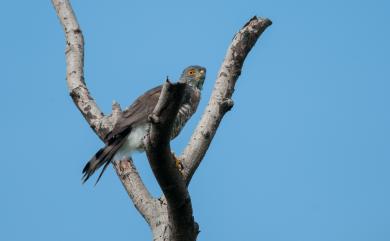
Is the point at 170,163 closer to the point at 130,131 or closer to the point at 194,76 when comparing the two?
the point at 130,131

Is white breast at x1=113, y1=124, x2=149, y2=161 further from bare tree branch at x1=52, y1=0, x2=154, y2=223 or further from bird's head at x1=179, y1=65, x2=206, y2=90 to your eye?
bird's head at x1=179, y1=65, x2=206, y2=90

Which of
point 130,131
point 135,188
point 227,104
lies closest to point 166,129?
point 227,104

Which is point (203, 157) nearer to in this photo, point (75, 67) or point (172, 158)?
point (172, 158)

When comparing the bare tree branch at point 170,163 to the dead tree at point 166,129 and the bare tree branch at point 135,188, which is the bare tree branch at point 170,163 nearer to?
the dead tree at point 166,129

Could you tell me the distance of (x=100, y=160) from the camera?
622 centimetres

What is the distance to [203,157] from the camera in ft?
19.1

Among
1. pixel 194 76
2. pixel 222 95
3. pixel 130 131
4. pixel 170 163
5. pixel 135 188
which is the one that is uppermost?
pixel 194 76

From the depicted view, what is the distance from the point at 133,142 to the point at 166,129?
9.08ft

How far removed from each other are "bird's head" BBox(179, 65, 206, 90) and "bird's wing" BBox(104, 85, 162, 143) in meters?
1.44

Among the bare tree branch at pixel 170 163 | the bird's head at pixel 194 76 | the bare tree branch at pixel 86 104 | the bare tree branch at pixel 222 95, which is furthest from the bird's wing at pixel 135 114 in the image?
the bare tree branch at pixel 170 163

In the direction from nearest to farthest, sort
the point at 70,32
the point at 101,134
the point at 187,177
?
the point at 187,177, the point at 101,134, the point at 70,32

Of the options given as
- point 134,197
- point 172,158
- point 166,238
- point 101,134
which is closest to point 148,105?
point 101,134

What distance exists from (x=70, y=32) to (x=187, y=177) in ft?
8.90

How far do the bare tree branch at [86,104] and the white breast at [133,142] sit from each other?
0.48 ft
